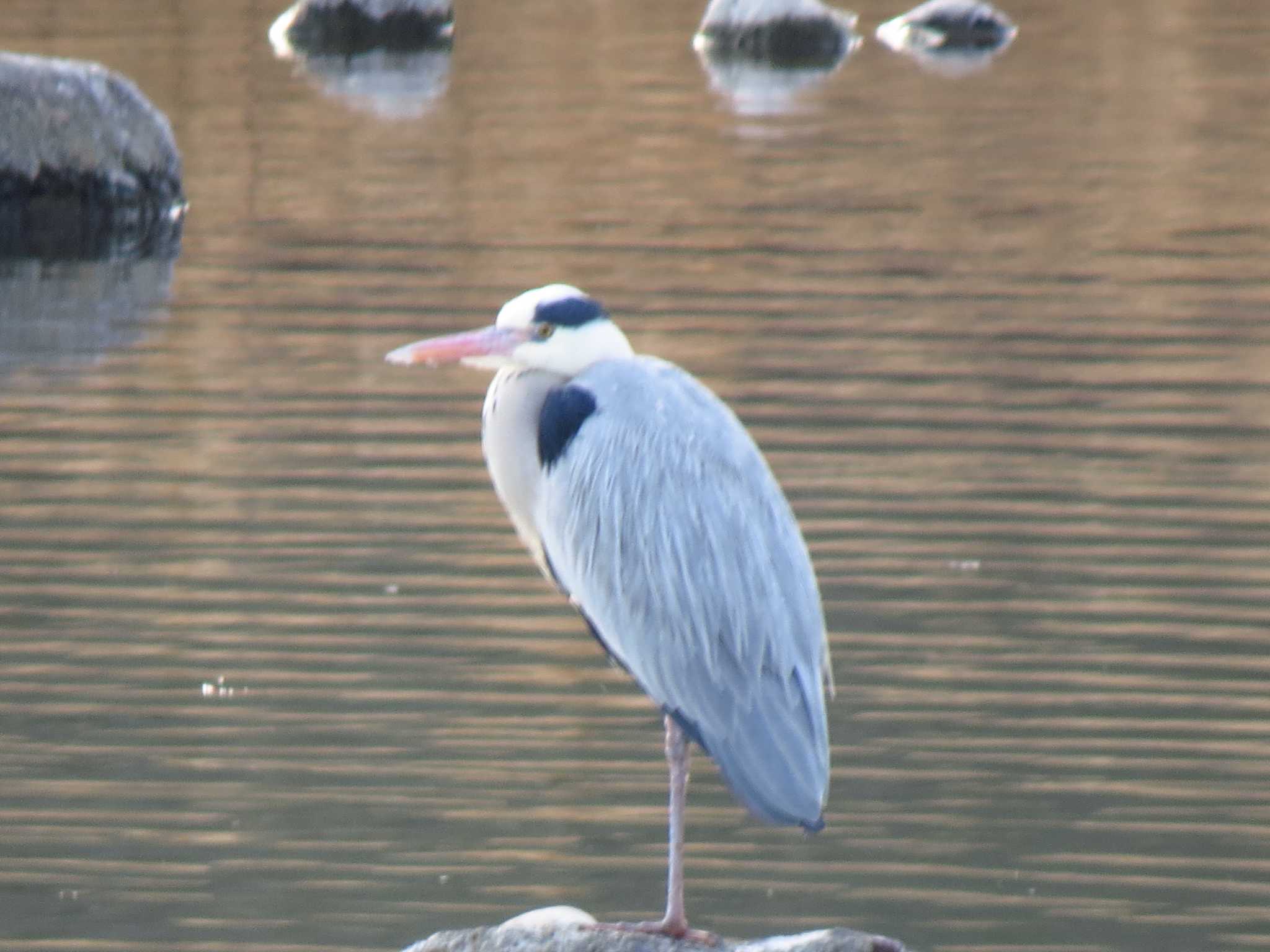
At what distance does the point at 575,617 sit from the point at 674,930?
3.26 meters

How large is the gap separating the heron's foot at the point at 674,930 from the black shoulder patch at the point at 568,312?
117 centimetres

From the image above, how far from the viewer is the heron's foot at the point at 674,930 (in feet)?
17.4

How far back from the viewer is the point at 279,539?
30.0ft

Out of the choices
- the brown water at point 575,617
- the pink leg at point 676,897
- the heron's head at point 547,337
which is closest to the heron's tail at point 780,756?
the pink leg at point 676,897

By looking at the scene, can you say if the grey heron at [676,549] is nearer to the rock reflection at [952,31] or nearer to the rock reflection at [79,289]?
the rock reflection at [79,289]

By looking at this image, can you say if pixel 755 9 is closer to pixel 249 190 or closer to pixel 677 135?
pixel 677 135

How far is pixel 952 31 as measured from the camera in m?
27.6

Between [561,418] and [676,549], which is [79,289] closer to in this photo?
[561,418]

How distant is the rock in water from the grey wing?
11.0 meters

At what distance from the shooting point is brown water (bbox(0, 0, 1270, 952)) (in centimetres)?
649

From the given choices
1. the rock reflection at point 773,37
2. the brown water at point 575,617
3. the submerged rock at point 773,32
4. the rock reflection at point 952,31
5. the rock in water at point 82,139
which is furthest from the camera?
the rock reflection at point 952,31

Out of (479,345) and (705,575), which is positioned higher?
(479,345)

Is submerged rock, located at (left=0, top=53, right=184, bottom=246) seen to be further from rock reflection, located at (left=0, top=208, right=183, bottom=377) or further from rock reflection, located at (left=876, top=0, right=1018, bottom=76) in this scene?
rock reflection, located at (left=876, top=0, right=1018, bottom=76)

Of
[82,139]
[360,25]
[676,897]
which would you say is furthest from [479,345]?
[360,25]
